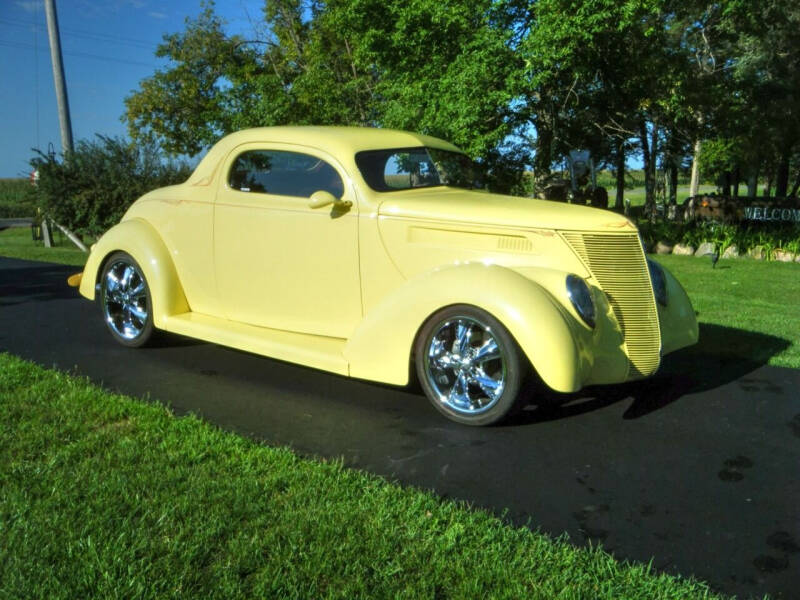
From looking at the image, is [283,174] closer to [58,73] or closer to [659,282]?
[659,282]

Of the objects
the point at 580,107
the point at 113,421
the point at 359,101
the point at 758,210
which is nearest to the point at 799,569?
the point at 113,421

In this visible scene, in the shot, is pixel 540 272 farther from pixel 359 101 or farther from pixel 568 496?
pixel 359 101

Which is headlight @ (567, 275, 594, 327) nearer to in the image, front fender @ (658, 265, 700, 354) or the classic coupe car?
the classic coupe car

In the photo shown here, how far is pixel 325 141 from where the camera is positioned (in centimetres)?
495

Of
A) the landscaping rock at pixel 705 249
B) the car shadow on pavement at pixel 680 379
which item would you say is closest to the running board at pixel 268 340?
the car shadow on pavement at pixel 680 379

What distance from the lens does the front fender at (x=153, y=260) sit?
18.0ft

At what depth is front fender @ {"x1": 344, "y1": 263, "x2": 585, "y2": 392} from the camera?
383cm

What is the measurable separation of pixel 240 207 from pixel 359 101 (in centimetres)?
1121

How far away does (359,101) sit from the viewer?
51.8 feet

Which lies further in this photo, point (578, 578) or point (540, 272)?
→ point (540, 272)

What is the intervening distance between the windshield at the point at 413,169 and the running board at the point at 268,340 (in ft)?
3.63

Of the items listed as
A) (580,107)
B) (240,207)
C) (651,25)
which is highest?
(651,25)

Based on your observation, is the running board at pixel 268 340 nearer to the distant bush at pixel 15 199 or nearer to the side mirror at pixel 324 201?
the side mirror at pixel 324 201

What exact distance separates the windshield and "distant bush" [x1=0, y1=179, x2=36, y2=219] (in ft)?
36.5
